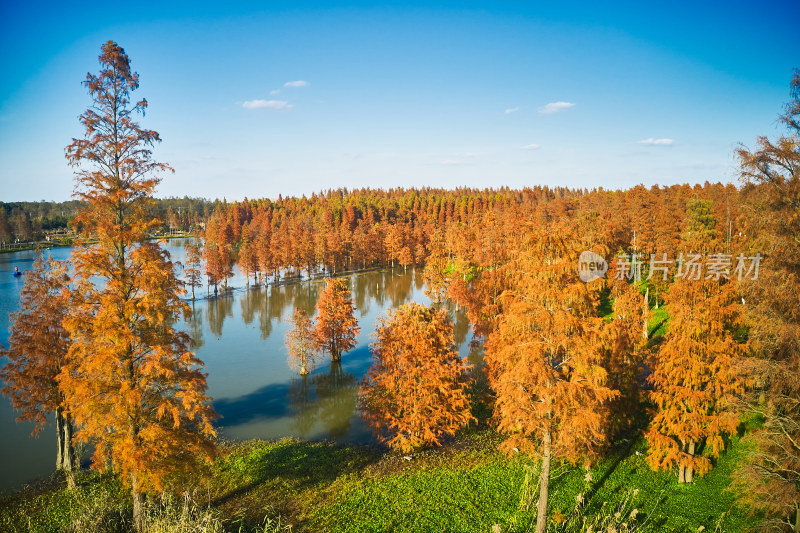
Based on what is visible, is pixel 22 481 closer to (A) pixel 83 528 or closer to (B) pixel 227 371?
(A) pixel 83 528

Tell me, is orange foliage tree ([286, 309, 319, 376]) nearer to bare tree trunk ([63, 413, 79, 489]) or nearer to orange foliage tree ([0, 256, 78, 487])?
bare tree trunk ([63, 413, 79, 489])

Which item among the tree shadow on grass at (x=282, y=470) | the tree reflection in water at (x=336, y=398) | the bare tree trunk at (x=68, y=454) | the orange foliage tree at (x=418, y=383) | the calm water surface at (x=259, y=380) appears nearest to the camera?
the tree shadow on grass at (x=282, y=470)

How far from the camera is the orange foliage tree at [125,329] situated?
12.8m

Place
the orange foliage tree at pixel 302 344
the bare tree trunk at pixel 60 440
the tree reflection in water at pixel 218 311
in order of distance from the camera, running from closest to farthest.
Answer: the bare tree trunk at pixel 60 440
the orange foliage tree at pixel 302 344
the tree reflection in water at pixel 218 311

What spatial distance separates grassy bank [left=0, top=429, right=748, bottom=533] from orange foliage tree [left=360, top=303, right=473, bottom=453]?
143cm

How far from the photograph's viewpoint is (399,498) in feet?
55.1

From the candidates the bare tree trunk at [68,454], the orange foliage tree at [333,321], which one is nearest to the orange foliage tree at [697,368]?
the orange foliage tree at [333,321]

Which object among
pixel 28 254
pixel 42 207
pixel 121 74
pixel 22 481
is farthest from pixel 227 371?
pixel 42 207

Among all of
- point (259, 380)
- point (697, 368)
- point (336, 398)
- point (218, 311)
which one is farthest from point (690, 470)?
point (218, 311)

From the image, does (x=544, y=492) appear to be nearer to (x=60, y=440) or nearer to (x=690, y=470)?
(x=690, y=470)

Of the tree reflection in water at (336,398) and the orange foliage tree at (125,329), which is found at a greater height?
the orange foliage tree at (125,329)

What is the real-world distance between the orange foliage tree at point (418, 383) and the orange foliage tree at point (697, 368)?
8.27 m

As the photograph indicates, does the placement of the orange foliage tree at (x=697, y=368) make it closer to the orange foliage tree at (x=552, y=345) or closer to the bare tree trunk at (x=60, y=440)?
the orange foliage tree at (x=552, y=345)

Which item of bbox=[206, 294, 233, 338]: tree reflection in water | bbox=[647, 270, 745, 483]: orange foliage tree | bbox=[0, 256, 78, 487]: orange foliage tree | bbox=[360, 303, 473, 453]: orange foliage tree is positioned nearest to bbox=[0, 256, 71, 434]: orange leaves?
bbox=[0, 256, 78, 487]: orange foliage tree
